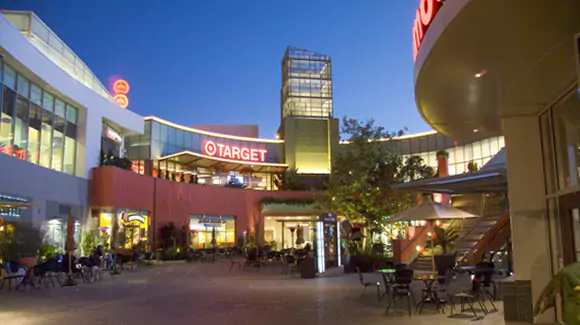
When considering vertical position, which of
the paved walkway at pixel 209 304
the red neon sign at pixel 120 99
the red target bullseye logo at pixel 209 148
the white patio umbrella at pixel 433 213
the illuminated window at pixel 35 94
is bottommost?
the paved walkway at pixel 209 304

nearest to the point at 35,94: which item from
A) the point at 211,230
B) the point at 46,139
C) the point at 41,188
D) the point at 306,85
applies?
the point at 46,139

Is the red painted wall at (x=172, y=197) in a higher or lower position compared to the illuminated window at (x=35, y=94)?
lower

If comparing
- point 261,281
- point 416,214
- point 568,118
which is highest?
point 568,118

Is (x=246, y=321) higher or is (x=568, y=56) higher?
(x=568, y=56)

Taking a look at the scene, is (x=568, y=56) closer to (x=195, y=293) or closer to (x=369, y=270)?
(x=195, y=293)

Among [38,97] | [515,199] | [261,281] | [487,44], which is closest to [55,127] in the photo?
[38,97]

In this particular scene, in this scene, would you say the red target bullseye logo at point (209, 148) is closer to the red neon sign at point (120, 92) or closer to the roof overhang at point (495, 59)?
the red neon sign at point (120, 92)

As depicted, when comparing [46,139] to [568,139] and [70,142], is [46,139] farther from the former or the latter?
[568,139]

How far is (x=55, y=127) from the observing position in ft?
73.3

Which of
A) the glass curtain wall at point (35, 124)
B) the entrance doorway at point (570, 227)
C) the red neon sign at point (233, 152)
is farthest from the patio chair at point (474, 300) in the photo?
the red neon sign at point (233, 152)

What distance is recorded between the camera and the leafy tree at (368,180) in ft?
70.2

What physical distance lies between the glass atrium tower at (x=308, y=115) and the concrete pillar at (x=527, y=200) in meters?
31.1

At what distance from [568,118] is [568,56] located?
2092mm

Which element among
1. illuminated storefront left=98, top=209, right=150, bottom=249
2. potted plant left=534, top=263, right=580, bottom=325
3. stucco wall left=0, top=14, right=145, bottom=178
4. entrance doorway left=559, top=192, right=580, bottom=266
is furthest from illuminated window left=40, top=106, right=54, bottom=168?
potted plant left=534, top=263, right=580, bottom=325
